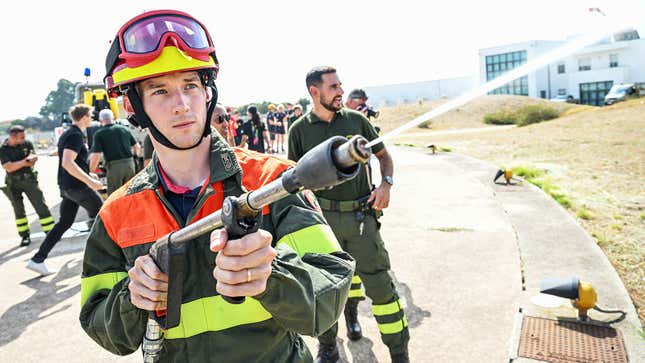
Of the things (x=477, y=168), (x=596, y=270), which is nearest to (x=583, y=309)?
(x=596, y=270)

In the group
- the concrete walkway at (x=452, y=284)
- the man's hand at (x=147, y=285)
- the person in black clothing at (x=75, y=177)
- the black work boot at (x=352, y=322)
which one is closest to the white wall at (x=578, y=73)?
the concrete walkway at (x=452, y=284)

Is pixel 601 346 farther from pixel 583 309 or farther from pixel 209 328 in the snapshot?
pixel 209 328

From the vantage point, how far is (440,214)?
8156mm

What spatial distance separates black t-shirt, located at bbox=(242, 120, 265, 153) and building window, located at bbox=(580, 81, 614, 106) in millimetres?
39300

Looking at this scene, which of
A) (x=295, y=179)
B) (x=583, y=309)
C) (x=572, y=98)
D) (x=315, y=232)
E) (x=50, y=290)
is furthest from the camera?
(x=572, y=98)

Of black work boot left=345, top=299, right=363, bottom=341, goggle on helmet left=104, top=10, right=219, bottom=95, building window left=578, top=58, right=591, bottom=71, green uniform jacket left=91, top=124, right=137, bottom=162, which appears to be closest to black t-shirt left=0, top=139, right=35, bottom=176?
green uniform jacket left=91, top=124, right=137, bottom=162

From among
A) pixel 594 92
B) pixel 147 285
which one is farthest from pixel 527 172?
pixel 594 92

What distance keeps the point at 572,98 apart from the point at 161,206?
169 feet

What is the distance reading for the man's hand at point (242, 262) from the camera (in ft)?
3.55

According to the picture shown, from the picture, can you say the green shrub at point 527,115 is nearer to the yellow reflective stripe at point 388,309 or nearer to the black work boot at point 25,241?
the black work boot at point 25,241

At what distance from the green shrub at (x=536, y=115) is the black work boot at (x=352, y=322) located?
99.4ft

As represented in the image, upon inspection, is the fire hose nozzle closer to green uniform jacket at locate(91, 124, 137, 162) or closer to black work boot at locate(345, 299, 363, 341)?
black work boot at locate(345, 299, 363, 341)

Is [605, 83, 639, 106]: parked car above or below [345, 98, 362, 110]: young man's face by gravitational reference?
below

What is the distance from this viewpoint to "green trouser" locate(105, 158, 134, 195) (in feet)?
23.4
